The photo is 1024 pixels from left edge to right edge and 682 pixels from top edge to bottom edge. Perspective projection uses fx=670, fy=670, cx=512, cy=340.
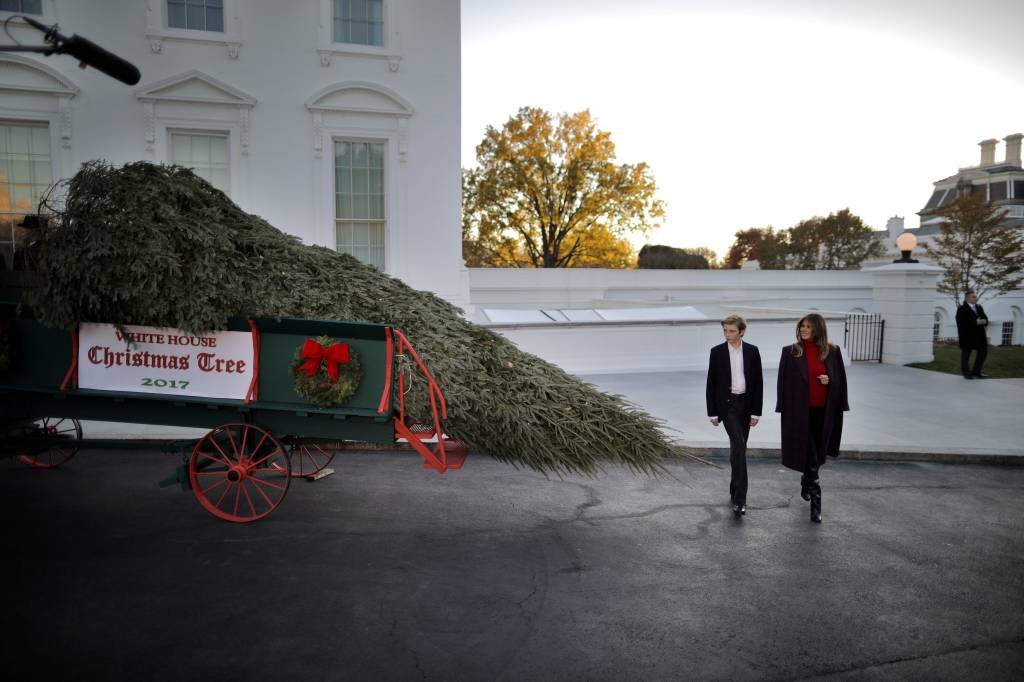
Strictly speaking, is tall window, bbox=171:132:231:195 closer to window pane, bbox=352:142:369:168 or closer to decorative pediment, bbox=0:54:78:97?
decorative pediment, bbox=0:54:78:97

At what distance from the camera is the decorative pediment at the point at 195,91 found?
1157 cm

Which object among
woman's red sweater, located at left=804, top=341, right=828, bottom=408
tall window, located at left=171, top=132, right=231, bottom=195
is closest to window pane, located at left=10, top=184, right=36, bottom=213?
tall window, located at left=171, top=132, right=231, bottom=195

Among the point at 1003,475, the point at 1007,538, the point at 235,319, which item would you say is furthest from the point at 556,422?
the point at 1003,475

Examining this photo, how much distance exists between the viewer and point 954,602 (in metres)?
4.59

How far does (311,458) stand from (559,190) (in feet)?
108

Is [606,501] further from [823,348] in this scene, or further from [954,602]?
[954,602]

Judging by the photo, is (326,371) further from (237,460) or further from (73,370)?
(73,370)

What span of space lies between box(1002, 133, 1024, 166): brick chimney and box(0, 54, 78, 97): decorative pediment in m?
82.1

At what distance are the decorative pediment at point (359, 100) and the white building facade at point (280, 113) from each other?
2cm

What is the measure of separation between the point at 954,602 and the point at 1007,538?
185 cm

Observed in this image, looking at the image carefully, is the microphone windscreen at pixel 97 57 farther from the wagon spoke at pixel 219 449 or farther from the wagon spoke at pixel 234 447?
the wagon spoke at pixel 219 449

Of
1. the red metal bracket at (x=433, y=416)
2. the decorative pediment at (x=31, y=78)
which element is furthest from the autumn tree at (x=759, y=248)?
the red metal bracket at (x=433, y=416)

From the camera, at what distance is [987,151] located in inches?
Answer: 2813

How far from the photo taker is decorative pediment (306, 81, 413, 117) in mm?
12297
